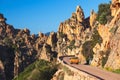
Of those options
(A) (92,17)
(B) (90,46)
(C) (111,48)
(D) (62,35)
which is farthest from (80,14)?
(C) (111,48)

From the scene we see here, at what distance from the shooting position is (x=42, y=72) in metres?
89.3

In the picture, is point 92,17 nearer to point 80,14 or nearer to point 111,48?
point 80,14

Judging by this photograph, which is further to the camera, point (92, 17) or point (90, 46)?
point (92, 17)

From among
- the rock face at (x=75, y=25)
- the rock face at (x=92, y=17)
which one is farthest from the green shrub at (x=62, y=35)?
the rock face at (x=92, y=17)

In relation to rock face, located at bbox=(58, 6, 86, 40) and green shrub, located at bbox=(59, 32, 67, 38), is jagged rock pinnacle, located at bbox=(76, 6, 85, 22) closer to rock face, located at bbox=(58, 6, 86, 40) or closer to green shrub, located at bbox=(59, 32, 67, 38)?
rock face, located at bbox=(58, 6, 86, 40)

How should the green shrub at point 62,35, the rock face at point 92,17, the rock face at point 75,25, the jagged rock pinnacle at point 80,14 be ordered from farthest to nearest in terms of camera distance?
the green shrub at point 62,35, the jagged rock pinnacle at point 80,14, the rock face at point 75,25, the rock face at point 92,17

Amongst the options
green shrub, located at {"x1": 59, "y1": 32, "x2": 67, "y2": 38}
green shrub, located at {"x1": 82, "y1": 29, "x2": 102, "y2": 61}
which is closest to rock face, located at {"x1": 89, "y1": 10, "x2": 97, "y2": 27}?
green shrub, located at {"x1": 59, "y1": 32, "x2": 67, "y2": 38}

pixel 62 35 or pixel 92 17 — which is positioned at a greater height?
pixel 92 17

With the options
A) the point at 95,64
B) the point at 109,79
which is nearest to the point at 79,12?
the point at 95,64

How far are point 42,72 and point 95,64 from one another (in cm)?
2006

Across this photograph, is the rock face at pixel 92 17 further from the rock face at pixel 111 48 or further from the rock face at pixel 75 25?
the rock face at pixel 111 48

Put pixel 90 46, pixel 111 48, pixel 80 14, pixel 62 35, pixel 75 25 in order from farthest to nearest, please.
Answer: pixel 62 35, pixel 80 14, pixel 75 25, pixel 90 46, pixel 111 48

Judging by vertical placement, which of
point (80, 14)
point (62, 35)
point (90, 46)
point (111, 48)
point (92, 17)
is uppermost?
point (80, 14)

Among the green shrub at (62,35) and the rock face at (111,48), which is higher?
the green shrub at (62,35)
